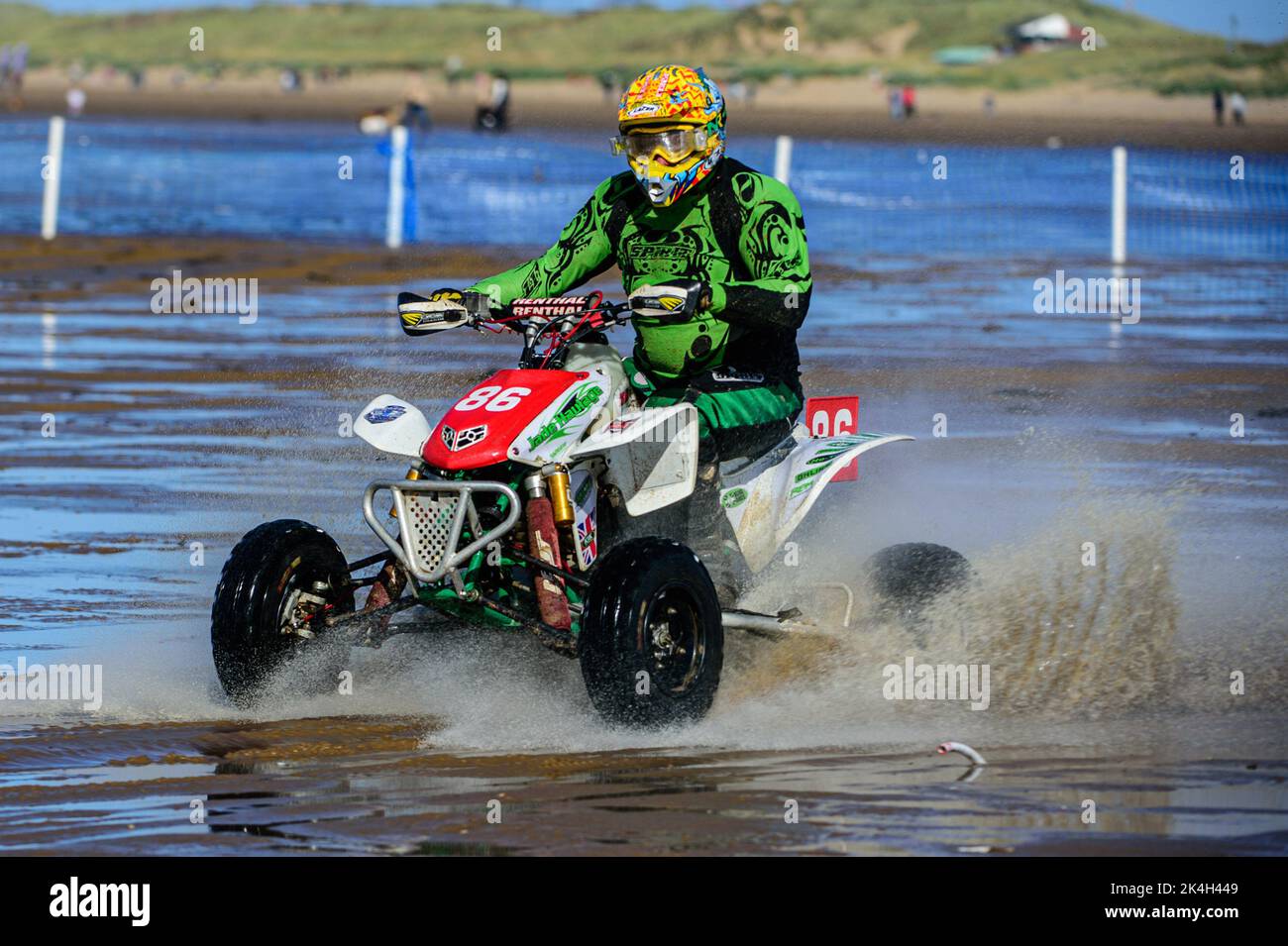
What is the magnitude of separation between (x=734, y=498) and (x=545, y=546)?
39.6 inches

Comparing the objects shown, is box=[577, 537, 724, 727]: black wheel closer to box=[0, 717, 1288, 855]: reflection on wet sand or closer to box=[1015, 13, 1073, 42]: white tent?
box=[0, 717, 1288, 855]: reflection on wet sand

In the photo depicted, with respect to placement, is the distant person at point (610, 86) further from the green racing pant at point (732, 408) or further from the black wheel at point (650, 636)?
the black wheel at point (650, 636)

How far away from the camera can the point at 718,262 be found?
8.20m

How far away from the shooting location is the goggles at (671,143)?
8.00m

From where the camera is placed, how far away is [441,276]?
2220 cm

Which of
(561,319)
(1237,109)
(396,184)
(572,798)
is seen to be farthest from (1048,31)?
(572,798)

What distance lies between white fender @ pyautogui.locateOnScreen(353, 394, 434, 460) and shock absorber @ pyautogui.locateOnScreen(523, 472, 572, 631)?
477 millimetres

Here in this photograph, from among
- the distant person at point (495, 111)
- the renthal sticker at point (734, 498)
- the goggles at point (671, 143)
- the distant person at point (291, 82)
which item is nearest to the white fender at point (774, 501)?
the renthal sticker at point (734, 498)

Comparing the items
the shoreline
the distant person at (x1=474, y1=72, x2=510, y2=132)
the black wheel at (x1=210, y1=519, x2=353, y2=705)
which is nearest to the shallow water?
the shoreline
